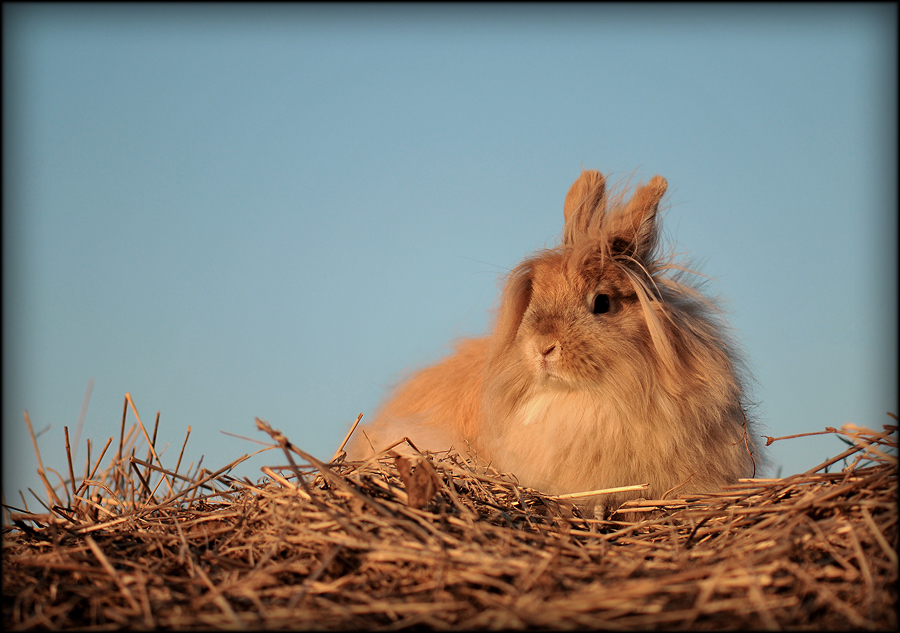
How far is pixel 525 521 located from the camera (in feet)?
9.04

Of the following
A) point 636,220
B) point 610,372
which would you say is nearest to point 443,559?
point 610,372

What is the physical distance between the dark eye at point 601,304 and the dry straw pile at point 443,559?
1.33m

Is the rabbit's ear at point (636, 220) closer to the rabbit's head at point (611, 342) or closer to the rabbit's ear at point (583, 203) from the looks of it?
the rabbit's head at point (611, 342)

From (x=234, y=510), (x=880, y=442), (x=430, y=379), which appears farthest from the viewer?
(x=430, y=379)

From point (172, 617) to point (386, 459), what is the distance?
59.6 inches

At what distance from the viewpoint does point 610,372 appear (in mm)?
3619

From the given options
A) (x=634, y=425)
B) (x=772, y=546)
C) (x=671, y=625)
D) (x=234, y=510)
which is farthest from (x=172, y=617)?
(x=634, y=425)

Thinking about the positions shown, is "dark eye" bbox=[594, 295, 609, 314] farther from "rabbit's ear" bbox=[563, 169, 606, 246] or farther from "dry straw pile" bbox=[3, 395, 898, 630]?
"dry straw pile" bbox=[3, 395, 898, 630]

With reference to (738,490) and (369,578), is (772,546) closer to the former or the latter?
(738,490)

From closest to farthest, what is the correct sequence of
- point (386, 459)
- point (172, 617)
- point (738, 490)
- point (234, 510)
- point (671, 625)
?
point (671, 625) < point (172, 617) < point (234, 510) < point (738, 490) < point (386, 459)

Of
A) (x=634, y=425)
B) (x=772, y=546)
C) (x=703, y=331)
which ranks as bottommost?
(x=772, y=546)

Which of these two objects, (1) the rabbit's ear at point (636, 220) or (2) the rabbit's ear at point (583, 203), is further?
(2) the rabbit's ear at point (583, 203)

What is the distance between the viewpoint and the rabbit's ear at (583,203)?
4098 mm

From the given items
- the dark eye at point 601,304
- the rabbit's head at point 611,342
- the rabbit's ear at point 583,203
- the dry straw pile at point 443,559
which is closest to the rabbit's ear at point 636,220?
the rabbit's head at point 611,342
